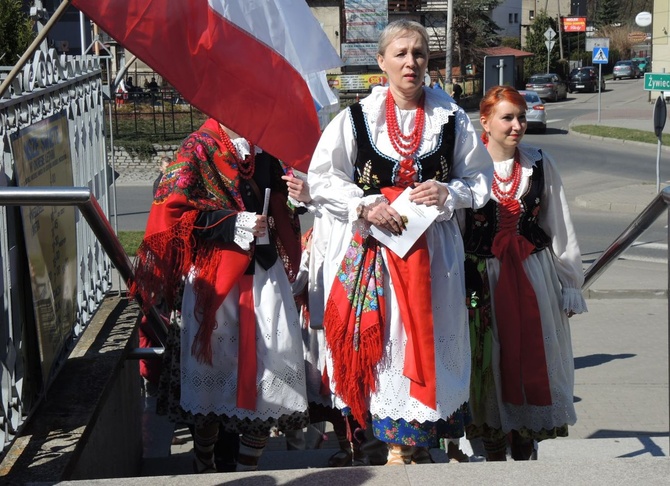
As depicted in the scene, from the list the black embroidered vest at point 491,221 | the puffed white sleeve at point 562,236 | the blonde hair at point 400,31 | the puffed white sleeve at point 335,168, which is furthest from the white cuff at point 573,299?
the blonde hair at point 400,31

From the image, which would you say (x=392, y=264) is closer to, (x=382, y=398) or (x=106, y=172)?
(x=382, y=398)

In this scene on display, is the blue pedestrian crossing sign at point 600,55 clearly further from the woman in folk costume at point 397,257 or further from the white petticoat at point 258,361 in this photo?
the white petticoat at point 258,361

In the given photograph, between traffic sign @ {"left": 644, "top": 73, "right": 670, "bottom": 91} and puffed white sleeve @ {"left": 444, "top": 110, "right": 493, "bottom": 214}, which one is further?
traffic sign @ {"left": 644, "top": 73, "right": 670, "bottom": 91}

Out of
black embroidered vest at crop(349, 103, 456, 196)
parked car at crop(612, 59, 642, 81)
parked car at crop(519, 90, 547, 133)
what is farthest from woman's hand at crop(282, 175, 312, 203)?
parked car at crop(612, 59, 642, 81)

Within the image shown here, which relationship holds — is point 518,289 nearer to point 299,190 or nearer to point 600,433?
point 299,190

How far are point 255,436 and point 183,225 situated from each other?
2.95 feet

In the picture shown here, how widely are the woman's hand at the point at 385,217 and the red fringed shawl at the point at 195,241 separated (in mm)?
621

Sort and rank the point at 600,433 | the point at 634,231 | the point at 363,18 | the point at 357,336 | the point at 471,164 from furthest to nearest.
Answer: the point at 363,18, the point at 600,433, the point at 634,231, the point at 471,164, the point at 357,336

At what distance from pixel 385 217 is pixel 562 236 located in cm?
115

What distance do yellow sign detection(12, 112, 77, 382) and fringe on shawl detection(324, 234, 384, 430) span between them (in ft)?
3.43

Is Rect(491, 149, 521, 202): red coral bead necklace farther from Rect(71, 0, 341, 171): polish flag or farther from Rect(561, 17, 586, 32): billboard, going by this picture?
Rect(561, 17, 586, 32): billboard

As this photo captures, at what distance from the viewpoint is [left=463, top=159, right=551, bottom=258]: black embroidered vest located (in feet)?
14.5

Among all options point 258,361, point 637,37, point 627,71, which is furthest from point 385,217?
point 637,37

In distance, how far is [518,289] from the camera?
14.4 feet
